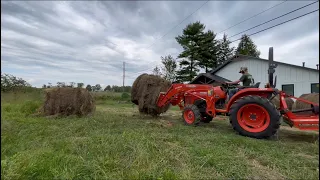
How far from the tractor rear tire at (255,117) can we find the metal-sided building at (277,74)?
5506 mm

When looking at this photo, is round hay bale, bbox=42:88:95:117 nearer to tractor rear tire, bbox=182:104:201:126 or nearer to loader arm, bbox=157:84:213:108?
loader arm, bbox=157:84:213:108

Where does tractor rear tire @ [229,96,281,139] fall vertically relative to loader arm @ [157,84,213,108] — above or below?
below

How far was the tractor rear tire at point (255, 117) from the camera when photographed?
213 inches

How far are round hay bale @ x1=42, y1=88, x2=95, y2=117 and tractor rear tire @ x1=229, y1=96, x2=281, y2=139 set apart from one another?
6010 millimetres

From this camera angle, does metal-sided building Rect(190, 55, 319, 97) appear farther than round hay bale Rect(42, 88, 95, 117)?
Yes

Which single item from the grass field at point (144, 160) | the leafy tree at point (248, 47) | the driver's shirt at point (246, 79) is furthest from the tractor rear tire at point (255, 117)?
the leafy tree at point (248, 47)

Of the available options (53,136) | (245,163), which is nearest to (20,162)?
(53,136)

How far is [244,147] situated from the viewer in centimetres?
441

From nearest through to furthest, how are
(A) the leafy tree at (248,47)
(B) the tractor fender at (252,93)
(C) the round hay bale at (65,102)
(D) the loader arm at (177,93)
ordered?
(B) the tractor fender at (252,93) → (D) the loader arm at (177,93) → (C) the round hay bale at (65,102) → (A) the leafy tree at (248,47)

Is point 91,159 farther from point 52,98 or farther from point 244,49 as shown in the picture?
point 244,49

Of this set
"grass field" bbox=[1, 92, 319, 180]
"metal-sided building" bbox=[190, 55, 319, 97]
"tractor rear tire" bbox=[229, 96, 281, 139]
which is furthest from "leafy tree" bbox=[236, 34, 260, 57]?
"grass field" bbox=[1, 92, 319, 180]

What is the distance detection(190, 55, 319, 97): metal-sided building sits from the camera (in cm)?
1269

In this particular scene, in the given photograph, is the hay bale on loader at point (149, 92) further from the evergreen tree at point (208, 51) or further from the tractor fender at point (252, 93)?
the evergreen tree at point (208, 51)

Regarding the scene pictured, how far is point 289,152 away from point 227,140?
114 cm
